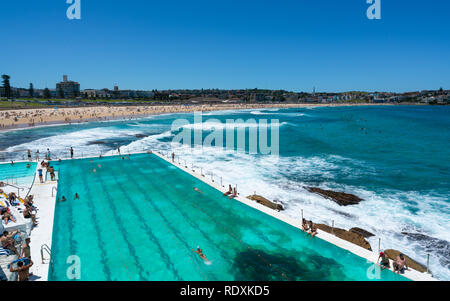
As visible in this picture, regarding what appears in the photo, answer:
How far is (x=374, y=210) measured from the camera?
1636 cm

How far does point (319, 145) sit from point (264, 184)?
21.8 m

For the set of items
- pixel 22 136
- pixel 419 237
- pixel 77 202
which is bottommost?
pixel 419 237

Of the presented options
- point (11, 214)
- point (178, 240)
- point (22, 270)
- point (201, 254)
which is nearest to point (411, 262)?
point (201, 254)

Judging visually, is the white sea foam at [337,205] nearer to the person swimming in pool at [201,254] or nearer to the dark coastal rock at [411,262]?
the dark coastal rock at [411,262]

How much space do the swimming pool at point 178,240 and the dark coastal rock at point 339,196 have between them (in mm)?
6629

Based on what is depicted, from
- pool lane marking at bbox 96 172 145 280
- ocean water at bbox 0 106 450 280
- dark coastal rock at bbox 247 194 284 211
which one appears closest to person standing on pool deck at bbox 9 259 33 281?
pool lane marking at bbox 96 172 145 280

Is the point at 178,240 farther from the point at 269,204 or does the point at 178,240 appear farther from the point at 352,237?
the point at 352,237

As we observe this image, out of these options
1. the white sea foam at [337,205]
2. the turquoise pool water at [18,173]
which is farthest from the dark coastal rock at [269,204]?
the turquoise pool water at [18,173]

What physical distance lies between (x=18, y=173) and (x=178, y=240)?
1660 cm

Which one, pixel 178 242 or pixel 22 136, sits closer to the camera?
pixel 178 242

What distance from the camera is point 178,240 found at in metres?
11.6

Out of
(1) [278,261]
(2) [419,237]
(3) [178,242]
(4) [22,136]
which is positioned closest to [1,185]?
(3) [178,242]

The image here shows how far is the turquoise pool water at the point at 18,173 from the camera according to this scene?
59.7 ft
